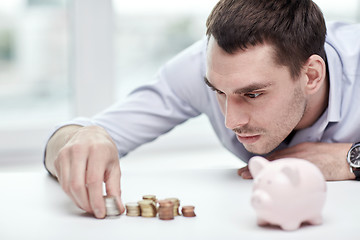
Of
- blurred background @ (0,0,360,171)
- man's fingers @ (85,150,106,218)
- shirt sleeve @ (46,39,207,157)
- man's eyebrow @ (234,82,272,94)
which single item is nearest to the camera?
man's fingers @ (85,150,106,218)

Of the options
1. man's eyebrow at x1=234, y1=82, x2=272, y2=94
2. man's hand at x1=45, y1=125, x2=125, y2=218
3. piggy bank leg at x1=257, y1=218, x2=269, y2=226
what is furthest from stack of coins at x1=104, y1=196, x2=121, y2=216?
man's eyebrow at x1=234, y1=82, x2=272, y2=94

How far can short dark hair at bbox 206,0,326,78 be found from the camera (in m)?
1.23

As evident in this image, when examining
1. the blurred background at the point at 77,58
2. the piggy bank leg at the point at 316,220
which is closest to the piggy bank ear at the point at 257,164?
the piggy bank leg at the point at 316,220

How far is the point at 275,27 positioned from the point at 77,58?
3.59 ft

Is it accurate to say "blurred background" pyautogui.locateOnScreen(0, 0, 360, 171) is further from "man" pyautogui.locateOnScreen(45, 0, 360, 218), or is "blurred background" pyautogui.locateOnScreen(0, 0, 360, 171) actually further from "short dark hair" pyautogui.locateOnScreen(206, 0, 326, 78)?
"short dark hair" pyautogui.locateOnScreen(206, 0, 326, 78)

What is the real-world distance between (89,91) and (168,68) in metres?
0.62

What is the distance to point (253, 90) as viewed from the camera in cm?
121

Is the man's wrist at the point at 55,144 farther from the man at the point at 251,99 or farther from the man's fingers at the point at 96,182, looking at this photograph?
the man's fingers at the point at 96,182

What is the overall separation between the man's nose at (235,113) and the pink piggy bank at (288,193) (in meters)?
0.31

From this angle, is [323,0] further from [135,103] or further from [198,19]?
[135,103]

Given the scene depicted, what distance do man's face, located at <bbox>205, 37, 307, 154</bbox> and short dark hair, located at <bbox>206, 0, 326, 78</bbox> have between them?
0.02 meters

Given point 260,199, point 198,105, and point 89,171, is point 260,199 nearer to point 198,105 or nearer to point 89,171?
point 89,171

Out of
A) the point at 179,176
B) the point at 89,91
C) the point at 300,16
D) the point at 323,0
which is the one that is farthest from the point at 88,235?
the point at 323,0

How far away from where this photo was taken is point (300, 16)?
1.32 meters
